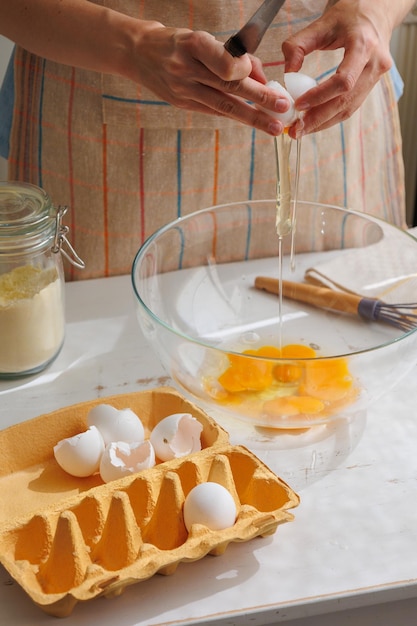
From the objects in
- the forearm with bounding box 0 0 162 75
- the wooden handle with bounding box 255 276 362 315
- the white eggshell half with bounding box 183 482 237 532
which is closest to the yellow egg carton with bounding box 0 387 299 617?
the white eggshell half with bounding box 183 482 237 532

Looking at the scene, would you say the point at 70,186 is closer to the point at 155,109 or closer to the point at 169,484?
the point at 155,109

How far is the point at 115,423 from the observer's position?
3.12ft

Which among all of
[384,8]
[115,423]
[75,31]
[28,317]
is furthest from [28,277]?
[384,8]

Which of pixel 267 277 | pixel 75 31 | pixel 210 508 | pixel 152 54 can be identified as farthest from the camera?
pixel 267 277

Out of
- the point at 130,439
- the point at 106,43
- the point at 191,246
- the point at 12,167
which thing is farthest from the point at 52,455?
the point at 12,167

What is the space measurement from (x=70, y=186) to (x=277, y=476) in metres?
0.69

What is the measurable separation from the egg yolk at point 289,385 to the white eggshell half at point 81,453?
0.16 m

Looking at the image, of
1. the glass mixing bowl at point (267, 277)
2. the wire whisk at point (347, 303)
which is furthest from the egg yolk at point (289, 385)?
the wire whisk at point (347, 303)

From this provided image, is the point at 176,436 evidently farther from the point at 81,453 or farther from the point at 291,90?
the point at 291,90

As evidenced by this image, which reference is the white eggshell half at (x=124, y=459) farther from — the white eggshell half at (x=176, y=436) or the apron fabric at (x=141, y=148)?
the apron fabric at (x=141, y=148)

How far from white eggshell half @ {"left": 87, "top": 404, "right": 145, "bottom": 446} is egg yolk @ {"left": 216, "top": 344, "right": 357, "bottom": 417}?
11cm

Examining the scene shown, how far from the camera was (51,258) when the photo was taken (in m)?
1.08

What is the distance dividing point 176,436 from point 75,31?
1.89 ft

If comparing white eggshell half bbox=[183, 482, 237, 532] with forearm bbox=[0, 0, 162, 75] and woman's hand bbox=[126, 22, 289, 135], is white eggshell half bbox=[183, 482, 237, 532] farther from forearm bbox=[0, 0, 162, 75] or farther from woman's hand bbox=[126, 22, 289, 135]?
forearm bbox=[0, 0, 162, 75]
